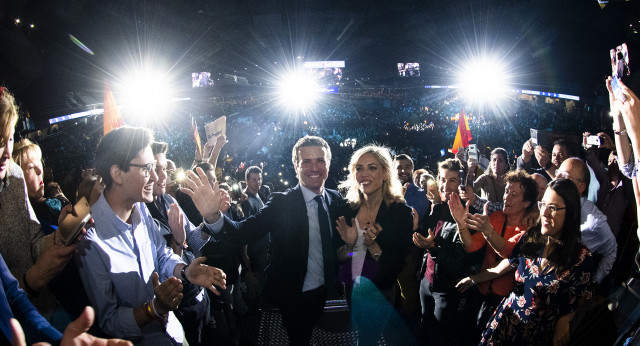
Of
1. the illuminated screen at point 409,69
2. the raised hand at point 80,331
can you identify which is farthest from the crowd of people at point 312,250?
the illuminated screen at point 409,69

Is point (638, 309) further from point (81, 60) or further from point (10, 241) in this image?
point (81, 60)

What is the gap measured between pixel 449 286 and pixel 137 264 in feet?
7.90

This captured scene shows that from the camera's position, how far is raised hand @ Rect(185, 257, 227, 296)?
82.4 inches

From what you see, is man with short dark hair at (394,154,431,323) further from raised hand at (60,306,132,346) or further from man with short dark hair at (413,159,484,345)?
raised hand at (60,306,132,346)

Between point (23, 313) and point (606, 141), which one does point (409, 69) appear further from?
point (23, 313)

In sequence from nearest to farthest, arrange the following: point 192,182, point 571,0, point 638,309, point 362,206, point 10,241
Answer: point 638,309, point 10,241, point 192,182, point 362,206, point 571,0

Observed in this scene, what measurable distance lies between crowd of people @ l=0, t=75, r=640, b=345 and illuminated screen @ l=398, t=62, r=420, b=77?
2355cm

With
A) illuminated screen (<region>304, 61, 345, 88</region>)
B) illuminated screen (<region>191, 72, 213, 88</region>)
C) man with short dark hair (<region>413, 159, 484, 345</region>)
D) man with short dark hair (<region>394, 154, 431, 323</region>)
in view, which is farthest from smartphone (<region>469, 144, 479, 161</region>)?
illuminated screen (<region>191, 72, 213, 88</region>)

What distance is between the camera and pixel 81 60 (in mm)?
15508

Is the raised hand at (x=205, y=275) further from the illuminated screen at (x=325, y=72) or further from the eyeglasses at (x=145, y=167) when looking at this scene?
the illuminated screen at (x=325, y=72)

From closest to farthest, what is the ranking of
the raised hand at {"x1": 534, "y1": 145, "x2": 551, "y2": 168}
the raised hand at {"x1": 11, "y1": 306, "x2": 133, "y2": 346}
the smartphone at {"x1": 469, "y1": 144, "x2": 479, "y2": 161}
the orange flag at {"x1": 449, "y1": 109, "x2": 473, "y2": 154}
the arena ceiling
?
the raised hand at {"x1": 11, "y1": 306, "x2": 133, "y2": 346} → the raised hand at {"x1": 534, "y1": 145, "x2": 551, "y2": 168} → the smartphone at {"x1": 469, "y1": 144, "x2": 479, "y2": 161} → the orange flag at {"x1": 449, "y1": 109, "x2": 473, "y2": 154} → the arena ceiling

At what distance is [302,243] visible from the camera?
2635 millimetres

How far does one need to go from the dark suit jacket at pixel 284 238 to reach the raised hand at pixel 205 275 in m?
0.38

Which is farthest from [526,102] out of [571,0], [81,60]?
[81,60]
